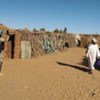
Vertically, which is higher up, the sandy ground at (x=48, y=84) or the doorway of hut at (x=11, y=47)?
the doorway of hut at (x=11, y=47)

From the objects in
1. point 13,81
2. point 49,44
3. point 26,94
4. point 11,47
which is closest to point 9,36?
point 11,47

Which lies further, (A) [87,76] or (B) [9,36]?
(B) [9,36]

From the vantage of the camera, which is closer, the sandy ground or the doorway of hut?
the sandy ground

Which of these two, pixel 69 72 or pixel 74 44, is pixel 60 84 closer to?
pixel 69 72

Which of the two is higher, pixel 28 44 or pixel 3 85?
pixel 28 44

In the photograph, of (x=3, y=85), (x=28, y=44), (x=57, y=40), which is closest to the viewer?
(x=3, y=85)

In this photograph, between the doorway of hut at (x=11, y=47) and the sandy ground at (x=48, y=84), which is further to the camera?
the doorway of hut at (x=11, y=47)

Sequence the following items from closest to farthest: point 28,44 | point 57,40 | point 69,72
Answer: point 69,72
point 28,44
point 57,40

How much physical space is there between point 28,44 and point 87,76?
7.76 m

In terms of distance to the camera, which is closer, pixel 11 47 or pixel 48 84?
pixel 48 84

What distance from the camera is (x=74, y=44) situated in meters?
34.5

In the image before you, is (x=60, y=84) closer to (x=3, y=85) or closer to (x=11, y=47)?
(x=3, y=85)

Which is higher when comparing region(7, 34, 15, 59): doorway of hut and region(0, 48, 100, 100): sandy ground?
region(7, 34, 15, 59): doorway of hut

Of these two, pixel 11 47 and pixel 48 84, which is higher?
pixel 11 47
